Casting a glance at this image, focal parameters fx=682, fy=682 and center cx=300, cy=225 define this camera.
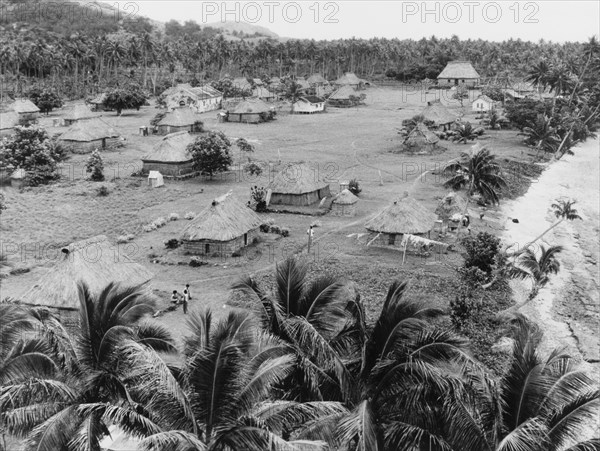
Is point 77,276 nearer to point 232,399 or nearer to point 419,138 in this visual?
point 232,399

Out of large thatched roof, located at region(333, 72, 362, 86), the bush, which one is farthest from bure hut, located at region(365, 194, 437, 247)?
large thatched roof, located at region(333, 72, 362, 86)

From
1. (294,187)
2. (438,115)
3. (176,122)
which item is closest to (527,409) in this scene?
(294,187)

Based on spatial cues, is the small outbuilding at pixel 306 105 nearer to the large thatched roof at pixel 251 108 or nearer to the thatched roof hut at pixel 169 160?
Answer: the large thatched roof at pixel 251 108

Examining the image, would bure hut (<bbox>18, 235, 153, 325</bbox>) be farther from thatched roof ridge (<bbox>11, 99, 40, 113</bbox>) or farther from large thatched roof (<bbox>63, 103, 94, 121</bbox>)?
thatched roof ridge (<bbox>11, 99, 40, 113</bbox>)

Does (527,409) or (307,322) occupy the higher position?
(307,322)

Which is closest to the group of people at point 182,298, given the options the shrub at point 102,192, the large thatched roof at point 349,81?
the shrub at point 102,192
